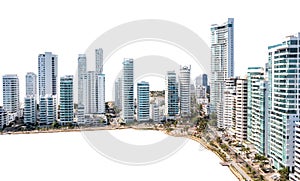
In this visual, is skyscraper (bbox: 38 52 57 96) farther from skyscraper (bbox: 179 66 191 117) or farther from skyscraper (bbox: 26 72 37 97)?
skyscraper (bbox: 179 66 191 117)

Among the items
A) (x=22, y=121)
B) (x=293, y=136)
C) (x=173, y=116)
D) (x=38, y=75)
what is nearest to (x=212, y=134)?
(x=173, y=116)

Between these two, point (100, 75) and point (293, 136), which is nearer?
point (293, 136)

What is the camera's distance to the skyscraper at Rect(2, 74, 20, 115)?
10.8 metres

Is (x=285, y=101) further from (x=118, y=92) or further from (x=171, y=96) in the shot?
(x=118, y=92)

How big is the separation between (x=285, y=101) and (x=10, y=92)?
8.32 metres

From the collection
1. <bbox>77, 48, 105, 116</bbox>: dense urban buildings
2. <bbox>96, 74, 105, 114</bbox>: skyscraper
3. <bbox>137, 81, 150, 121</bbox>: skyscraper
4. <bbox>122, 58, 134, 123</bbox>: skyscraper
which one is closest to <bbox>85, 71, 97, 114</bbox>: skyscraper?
<bbox>77, 48, 105, 116</bbox>: dense urban buildings

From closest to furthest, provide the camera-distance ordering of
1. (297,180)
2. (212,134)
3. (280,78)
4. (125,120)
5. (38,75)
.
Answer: (297,180) < (280,78) < (212,134) < (125,120) < (38,75)

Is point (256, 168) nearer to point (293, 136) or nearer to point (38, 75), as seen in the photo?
point (293, 136)

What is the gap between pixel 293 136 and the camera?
15.6 ft

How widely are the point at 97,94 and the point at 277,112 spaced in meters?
7.10

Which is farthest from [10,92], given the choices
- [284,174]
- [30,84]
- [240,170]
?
[284,174]

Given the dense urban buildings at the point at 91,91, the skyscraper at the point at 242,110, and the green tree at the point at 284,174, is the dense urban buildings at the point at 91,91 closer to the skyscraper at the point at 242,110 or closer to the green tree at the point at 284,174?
the skyscraper at the point at 242,110

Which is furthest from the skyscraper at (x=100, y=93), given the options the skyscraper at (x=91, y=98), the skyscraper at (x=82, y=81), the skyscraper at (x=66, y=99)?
the skyscraper at (x=66, y=99)

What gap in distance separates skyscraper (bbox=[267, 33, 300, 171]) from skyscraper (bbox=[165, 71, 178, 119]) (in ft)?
17.8
